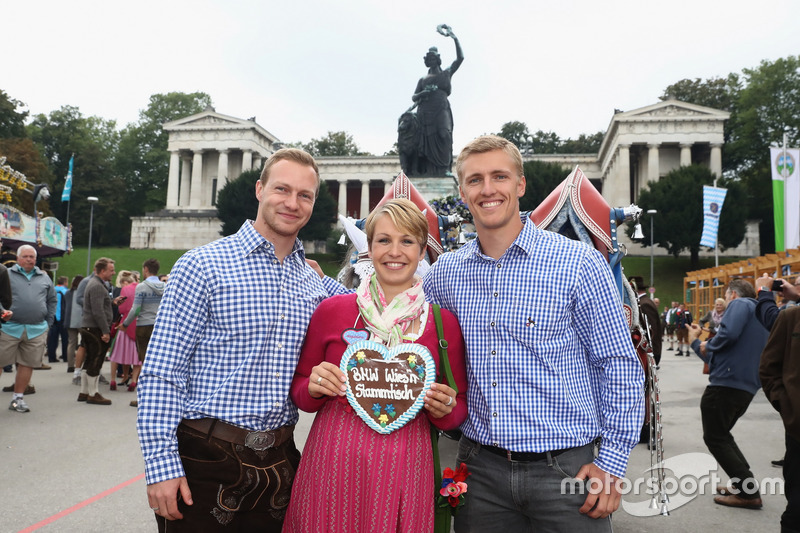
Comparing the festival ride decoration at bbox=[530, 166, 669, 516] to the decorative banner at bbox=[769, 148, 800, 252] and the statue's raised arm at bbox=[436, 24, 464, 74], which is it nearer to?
the statue's raised arm at bbox=[436, 24, 464, 74]

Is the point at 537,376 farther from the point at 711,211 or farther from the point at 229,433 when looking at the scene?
the point at 711,211

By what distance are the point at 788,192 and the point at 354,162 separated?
167ft

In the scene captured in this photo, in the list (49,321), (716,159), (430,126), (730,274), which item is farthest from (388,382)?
(716,159)

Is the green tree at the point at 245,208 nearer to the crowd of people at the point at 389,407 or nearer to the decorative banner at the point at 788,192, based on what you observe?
the decorative banner at the point at 788,192

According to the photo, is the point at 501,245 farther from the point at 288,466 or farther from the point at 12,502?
the point at 12,502

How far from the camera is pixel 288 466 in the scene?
248 cm

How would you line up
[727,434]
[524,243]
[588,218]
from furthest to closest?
[727,434], [588,218], [524,243]

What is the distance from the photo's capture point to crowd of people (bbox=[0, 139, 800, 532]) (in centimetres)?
221

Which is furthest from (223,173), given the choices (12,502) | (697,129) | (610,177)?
(12,502)

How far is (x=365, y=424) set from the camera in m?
2.21

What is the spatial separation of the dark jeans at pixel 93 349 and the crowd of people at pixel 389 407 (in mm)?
7943

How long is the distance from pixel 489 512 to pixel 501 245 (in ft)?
3.71

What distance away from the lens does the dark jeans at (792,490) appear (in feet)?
12.4

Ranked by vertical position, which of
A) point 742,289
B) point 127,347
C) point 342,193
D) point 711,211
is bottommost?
point 127,347
